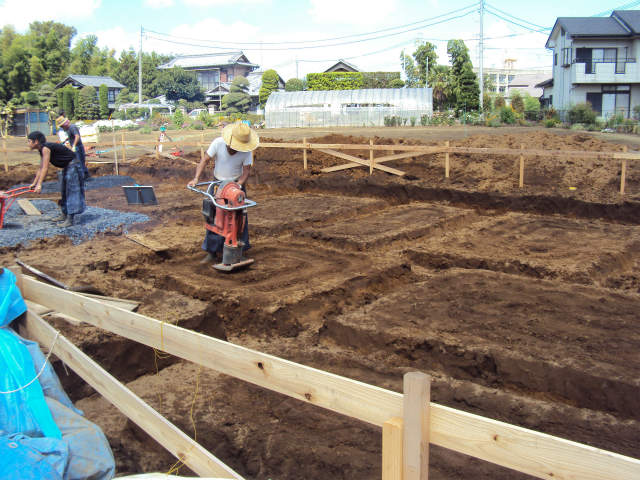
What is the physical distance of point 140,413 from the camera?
10.1 feet

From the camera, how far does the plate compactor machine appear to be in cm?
714

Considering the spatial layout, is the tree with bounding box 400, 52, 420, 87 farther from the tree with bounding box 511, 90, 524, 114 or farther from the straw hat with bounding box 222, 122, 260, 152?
the straw hat with bounding box 222, 122, 260, 152

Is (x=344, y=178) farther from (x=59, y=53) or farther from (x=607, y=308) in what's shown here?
(x=59, y=53)

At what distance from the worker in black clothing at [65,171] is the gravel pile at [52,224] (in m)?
0.27

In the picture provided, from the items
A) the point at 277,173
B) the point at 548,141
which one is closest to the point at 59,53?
the point at 277,173

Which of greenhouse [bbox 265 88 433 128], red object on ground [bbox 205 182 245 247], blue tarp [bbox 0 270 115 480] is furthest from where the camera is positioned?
greenhouse [bbox 265 88 433 128]

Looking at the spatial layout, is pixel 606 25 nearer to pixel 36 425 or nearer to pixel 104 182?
pixel 104 182

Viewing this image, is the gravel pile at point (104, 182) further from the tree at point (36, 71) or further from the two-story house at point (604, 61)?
the tree at point (36, 71)

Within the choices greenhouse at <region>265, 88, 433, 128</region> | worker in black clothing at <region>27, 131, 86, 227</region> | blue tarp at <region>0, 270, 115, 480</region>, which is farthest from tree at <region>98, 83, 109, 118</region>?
blue tarp at <region>0, 270, 115, 480</region>

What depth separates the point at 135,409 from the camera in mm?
3107

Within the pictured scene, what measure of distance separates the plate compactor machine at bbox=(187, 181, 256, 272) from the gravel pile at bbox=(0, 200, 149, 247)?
3222 millimetres

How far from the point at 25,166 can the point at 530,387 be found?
1863 cm

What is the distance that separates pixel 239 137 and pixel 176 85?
52.3 meters

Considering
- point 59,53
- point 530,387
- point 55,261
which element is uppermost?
point 59,53
